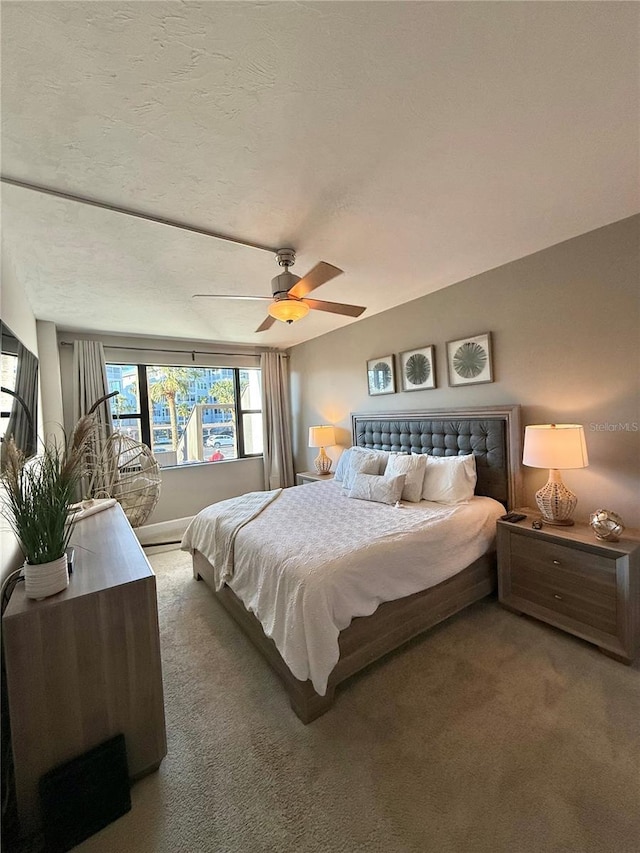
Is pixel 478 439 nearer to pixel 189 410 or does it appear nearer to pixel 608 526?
pixel 608 526

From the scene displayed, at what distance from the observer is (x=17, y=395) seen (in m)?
1.87

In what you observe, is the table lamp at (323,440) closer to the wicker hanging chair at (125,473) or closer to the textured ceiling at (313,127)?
the wicker hanging chair at (125,473)

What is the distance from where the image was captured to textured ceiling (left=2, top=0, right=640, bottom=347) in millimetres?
989

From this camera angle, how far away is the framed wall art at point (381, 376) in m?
3.77

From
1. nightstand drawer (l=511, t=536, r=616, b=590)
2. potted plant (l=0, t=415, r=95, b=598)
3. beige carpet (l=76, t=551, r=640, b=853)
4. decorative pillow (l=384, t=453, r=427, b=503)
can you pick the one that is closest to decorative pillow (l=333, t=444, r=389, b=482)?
decorative pillow (l=384, t=453, r=427, b=503)

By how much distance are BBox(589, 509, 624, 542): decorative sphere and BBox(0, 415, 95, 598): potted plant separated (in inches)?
110

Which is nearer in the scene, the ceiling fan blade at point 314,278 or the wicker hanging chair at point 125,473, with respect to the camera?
the ceiling fan blade at point 314,278

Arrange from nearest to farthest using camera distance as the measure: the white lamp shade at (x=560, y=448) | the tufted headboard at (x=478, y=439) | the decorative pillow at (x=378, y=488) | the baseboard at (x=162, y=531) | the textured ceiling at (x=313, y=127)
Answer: the textured ceiling at (x=313, y=127)
the white lamp shade at (x=560, y=448)
the tufted headboard at (x=478, y=439)
the decorative pillow at (x=378, y=488)
the baseboard at (x=162, y=531)

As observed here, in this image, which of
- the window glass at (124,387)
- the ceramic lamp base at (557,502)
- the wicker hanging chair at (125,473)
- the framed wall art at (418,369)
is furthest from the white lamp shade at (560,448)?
the window glass at (124,387)

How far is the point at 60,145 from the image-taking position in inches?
53.5

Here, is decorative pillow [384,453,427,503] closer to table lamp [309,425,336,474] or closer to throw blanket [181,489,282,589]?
throw blanket [181,489,282,589]

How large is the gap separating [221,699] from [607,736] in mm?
1811

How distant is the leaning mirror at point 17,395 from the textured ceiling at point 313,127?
0.70 m

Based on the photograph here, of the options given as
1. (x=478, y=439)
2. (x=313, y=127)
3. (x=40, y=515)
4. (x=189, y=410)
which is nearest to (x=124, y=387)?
(x=189, y=410)
